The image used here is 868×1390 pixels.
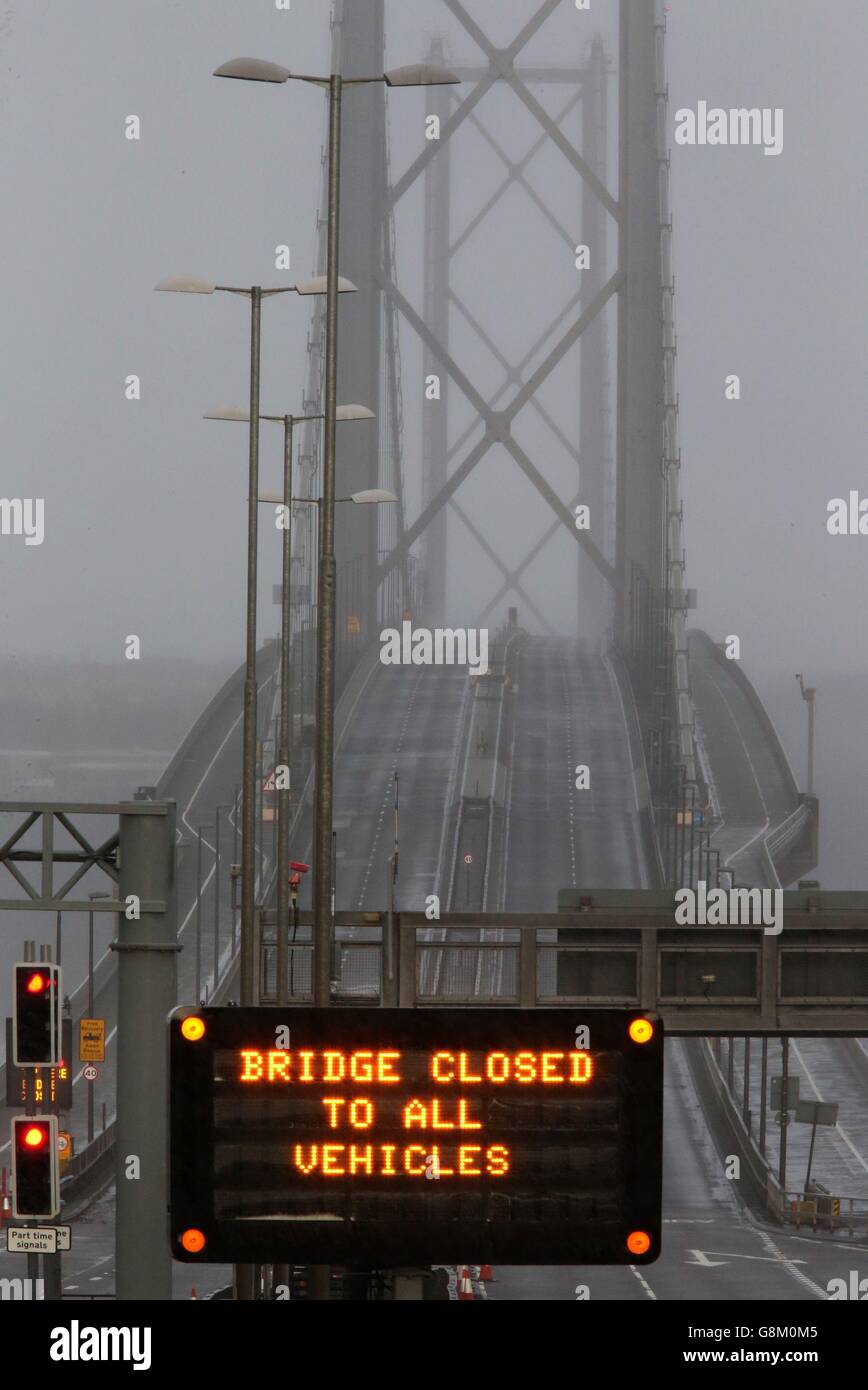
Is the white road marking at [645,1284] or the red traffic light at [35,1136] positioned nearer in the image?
the red traffic light at [35,1136]

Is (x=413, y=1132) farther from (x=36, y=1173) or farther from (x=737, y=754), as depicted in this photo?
(x=737, y=754)

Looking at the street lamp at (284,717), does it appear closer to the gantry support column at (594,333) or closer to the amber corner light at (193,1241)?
the amber corner light at (193,1241)

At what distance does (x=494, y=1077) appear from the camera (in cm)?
1295

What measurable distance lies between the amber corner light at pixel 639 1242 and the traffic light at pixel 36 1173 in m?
5.62

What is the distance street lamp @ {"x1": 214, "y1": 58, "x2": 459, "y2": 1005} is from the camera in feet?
59.0

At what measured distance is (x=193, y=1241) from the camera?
13133mm

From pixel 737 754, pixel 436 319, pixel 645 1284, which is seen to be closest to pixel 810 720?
pixel 737 754

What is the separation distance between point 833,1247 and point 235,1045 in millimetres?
43216

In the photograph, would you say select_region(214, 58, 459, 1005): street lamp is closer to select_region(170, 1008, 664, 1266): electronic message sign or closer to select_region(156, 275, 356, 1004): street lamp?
select_region(170, 1008, 664, 1266): electronic message sign

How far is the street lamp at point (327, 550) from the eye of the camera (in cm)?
1797

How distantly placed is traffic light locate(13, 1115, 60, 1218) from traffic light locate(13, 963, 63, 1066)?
67 cm

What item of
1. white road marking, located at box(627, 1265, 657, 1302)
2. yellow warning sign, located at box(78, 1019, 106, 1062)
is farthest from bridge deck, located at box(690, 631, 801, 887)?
white road marking, located at box(627, 1265, 657, 1302)

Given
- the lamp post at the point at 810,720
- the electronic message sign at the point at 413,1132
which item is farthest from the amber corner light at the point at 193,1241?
the lamp post at the point at 810,720
